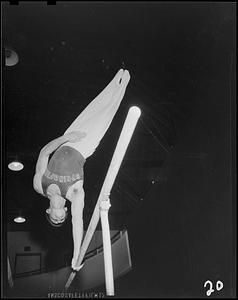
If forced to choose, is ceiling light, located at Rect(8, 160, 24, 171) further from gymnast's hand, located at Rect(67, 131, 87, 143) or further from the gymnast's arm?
gymnast's hand, located at Rect(67, 131, 87, 143)

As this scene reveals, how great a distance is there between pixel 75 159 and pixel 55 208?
0.25 meters

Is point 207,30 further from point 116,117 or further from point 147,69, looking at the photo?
point 116,117

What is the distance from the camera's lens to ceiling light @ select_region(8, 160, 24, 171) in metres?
2.96

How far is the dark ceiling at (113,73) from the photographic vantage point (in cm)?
299

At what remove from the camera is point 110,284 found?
2.83 m

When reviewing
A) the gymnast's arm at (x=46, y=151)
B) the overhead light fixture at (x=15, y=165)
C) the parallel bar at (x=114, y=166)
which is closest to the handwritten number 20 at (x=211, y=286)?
the parallel bar at (x=114, y=166)

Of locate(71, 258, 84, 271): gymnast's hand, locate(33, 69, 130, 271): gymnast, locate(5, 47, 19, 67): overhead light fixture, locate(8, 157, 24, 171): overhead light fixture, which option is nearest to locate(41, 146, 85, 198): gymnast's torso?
locate(33, 69, 130, 271): gymnast

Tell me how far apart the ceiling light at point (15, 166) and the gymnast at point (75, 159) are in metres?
0.08

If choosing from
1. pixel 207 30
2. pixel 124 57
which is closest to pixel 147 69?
pixel 124 57

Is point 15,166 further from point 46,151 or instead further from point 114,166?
point 114,166

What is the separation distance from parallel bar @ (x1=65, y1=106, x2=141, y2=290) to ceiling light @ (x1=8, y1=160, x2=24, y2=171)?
392 mm

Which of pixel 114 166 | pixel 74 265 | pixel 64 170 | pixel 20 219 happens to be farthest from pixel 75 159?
pixel 74 265

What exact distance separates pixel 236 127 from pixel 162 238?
2.17 feet

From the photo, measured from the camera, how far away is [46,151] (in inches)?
118
